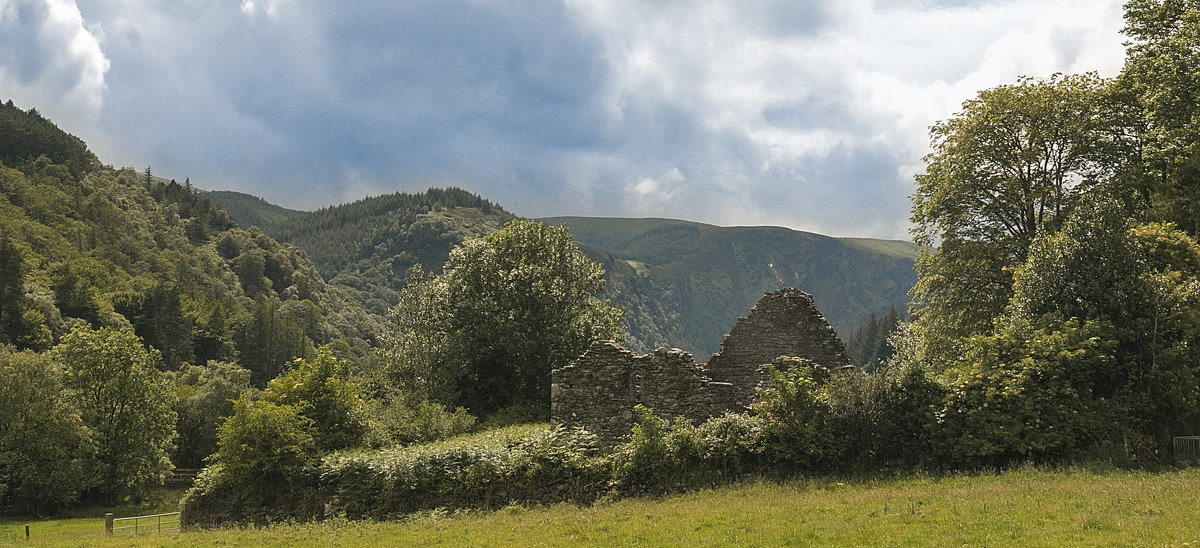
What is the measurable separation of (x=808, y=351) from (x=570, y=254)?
49.2 feet

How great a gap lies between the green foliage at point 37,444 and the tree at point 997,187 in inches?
1880

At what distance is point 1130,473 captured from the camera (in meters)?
15.0

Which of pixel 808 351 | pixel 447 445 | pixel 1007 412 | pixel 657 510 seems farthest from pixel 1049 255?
pixel 447 445

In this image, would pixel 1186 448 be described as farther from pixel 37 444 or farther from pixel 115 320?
pixel 115 320

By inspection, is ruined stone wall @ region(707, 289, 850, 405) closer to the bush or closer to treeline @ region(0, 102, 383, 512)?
the bush

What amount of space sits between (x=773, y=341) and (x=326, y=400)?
1484 cm

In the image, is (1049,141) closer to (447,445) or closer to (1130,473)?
(1130,473)

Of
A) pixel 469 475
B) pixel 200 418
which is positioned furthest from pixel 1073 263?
pixel 200 418

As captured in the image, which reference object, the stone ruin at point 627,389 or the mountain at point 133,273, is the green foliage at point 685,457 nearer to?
the stone ruin at point 627,389

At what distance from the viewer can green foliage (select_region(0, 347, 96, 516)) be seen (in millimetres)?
43375

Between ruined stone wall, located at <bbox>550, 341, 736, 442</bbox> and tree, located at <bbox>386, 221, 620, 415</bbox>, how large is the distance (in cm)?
829

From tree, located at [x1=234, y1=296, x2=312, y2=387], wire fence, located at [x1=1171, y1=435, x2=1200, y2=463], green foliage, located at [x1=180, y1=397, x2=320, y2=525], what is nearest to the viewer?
wire fence, located at [x1=1171, y1=435, x2=1200, y2=463]

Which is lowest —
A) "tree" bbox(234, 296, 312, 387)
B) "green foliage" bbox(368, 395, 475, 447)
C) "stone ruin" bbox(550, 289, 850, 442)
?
"green foliage" bbox(368, 395, 475, 447)

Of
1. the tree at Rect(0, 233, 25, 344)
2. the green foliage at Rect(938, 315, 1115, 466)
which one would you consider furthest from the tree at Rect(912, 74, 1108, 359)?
the tree at Rect(0, 233, 25, 344)
